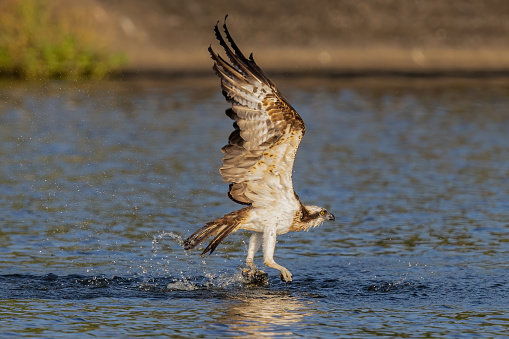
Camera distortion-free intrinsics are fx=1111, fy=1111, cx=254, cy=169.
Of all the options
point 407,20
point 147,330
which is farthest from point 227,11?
point 147,330

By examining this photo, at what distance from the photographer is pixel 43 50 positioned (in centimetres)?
3022

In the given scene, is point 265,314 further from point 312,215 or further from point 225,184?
point 225,184

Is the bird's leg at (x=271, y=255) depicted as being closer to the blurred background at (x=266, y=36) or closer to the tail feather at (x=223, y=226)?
the tail feather at (x=223, y=226)

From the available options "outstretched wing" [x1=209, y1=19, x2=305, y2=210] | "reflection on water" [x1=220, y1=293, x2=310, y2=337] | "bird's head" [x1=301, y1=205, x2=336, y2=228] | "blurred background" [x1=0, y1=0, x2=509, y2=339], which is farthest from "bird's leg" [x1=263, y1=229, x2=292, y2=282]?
"outstretched wing" [x1=209, y1=19, x2=305, y2=210]

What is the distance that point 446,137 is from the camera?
2141 centimetres

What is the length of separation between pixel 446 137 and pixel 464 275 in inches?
400

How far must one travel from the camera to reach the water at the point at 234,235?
9875mm

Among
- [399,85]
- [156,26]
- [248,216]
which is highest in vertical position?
[156,26]

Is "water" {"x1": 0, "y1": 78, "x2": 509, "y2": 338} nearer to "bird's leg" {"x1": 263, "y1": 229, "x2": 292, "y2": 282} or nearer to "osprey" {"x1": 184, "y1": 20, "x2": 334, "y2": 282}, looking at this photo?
"bird's leg" {"x1": 263, "y1": 229, "x2": 292, "y2": 282}

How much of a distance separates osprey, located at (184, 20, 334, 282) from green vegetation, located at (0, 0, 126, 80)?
64.4 feet

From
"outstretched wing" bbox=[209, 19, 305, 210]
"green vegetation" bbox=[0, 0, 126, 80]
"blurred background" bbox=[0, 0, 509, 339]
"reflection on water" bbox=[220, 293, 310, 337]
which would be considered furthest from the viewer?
"green vegetation" bbox=[0, 0, 126, 80]

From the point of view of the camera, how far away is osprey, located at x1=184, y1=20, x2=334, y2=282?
10469 millimetres

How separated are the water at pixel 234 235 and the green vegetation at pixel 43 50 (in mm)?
4401

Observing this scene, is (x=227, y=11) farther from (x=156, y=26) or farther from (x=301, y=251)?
(x=301, y=251)
